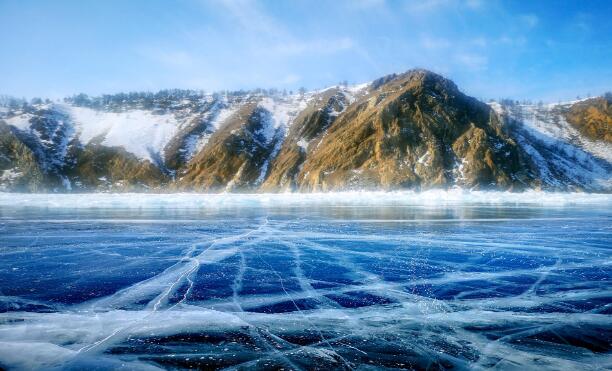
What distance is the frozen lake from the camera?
13.8 ft

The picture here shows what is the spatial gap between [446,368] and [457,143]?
68.2 meters

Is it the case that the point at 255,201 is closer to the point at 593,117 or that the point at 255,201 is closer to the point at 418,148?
the point at 418,148

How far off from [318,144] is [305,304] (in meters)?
73.9

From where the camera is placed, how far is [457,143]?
6706cm

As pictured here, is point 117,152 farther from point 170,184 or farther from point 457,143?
point 457,143

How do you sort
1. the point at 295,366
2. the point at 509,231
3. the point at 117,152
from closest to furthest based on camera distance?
the point at 295,366 → the point at 509,231 → the point at 117,152

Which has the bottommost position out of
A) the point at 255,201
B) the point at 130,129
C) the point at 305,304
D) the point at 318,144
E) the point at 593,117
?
the point at 305,304

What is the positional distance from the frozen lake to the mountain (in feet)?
168

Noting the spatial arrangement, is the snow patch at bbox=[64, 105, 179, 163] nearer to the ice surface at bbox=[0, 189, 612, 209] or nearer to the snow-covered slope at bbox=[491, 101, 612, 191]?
the ice surface at bbox=[0, 189, 612, 209]

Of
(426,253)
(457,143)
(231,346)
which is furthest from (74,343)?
(457,143)

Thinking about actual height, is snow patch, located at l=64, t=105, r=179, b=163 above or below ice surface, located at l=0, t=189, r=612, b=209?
above

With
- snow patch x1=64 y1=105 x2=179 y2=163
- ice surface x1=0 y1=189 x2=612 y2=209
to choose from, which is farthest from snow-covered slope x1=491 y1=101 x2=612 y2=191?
snow patch x1=64 y1=105 x2=179 y2=163

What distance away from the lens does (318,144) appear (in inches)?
3120

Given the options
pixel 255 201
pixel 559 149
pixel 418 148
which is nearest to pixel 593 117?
pixel 559 149
